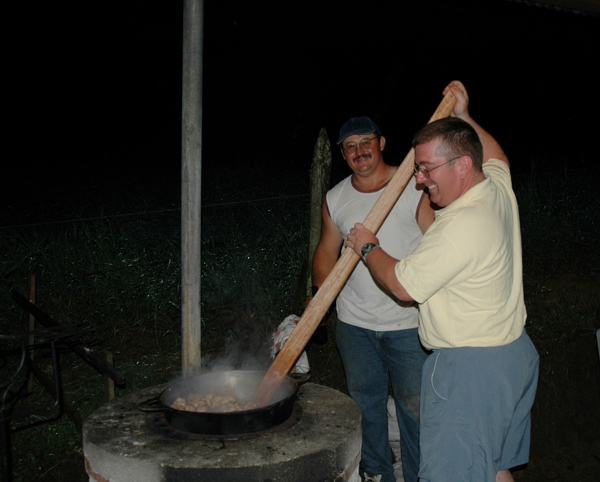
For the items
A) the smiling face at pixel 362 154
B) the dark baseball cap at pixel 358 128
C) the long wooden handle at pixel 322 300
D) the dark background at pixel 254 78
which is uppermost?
the dark background at pixel 254 78

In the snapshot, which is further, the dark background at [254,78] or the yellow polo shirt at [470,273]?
the dark background at [254,78]

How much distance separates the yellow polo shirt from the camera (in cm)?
227

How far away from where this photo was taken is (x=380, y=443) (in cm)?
362

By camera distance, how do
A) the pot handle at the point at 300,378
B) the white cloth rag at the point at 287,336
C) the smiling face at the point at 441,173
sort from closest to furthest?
1. the smiling face at the point at 441,173
2. the pot handle at the point at 300,378
3. the white cloth rag at the point at 287,336

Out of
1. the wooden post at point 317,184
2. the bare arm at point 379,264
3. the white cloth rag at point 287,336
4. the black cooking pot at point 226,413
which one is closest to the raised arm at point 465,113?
the bare arm at point 379,264

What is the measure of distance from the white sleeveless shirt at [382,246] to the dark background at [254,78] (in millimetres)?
7093

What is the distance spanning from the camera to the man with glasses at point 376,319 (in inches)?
132

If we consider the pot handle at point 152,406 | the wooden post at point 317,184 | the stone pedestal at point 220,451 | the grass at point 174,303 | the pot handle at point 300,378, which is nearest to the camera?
the stone pedestal at point 220,451

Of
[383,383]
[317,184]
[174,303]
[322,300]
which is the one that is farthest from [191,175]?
[174,303]

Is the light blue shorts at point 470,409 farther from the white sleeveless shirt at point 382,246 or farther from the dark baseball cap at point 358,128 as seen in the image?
the dark baseball cap at point 358,128

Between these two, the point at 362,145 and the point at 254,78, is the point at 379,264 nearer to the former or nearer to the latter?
the point at 362,145

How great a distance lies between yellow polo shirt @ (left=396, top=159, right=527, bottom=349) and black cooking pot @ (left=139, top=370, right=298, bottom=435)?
2.36ft

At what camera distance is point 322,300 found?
2662 mm

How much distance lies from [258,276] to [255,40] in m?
11.0
